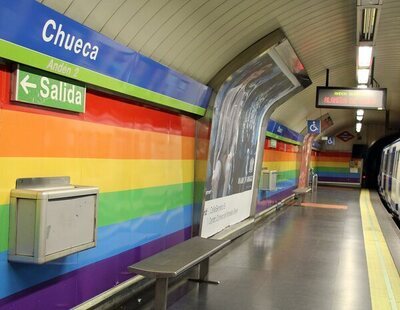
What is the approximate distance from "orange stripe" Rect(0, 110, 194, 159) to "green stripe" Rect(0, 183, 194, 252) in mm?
372

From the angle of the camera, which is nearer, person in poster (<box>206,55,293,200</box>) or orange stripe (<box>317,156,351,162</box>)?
person in poster (<box>206,55,293,200</box>)

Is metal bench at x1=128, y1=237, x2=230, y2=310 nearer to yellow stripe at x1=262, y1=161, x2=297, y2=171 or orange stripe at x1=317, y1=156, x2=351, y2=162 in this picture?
yellow stripe at x1=262, y1=161, x2=297, y2=171

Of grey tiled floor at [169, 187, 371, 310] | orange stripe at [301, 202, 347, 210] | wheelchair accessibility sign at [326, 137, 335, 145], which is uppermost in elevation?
wheelchair accessibility sign at [326, 137, 335, 145]

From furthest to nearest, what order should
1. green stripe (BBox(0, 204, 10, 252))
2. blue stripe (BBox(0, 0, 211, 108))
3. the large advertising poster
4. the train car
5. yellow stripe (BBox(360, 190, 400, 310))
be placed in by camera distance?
the train car < the large advertising poster < yellow stripe (BBox(360, 190, 400, 310)) < green stripe (BBox(0, 204, 10, 252)) < blue stripe (BBox(0, 0, 211, 108))

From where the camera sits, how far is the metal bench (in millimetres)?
4035

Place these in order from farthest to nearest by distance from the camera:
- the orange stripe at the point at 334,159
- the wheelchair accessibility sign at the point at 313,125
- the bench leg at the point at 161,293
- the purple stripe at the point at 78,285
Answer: the orange stripe at the point at 334,159, the wheelchair accessibility sign at the point at 313,125, the bench leg at the point at 161,293, the purple stripe at the point at 78,285

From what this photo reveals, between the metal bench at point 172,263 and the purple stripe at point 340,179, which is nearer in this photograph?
the metal bench at point 172,263

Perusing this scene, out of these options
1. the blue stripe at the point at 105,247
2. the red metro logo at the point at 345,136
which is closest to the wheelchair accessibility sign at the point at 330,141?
the red metro logo at the point at 345,136

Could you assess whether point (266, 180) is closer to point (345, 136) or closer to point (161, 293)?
point (161, 293)

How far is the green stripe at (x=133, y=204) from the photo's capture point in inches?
120

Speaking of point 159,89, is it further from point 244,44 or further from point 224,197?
point 224,197

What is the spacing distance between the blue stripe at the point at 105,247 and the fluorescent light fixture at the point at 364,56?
3.68 m

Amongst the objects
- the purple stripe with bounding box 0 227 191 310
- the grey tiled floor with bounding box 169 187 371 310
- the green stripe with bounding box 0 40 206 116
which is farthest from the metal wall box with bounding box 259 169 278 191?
the purple stripe with bounding box 0 227 191 310

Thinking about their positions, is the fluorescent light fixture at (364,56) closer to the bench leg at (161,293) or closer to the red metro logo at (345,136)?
the bench leg at (161,293)
